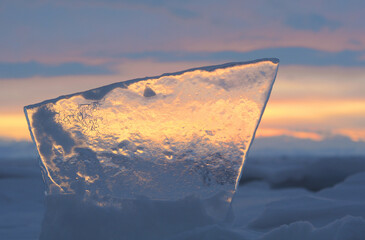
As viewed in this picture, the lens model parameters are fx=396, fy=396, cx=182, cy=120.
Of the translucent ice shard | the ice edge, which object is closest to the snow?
the translucent ice shard

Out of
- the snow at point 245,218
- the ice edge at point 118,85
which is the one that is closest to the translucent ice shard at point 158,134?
the ice edge at point 118,85

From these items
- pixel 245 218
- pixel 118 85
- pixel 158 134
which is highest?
pixel 118 85

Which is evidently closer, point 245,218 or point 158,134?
point 158,134

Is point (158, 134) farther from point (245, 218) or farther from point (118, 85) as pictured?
point (245, 218)

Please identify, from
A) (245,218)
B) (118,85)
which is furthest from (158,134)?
(245,218)

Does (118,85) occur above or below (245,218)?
above

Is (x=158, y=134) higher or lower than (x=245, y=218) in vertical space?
higher

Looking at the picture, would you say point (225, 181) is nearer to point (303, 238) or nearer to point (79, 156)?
point (303, 238)

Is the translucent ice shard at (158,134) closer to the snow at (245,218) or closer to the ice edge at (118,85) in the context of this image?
the ice edge at (118,85)
